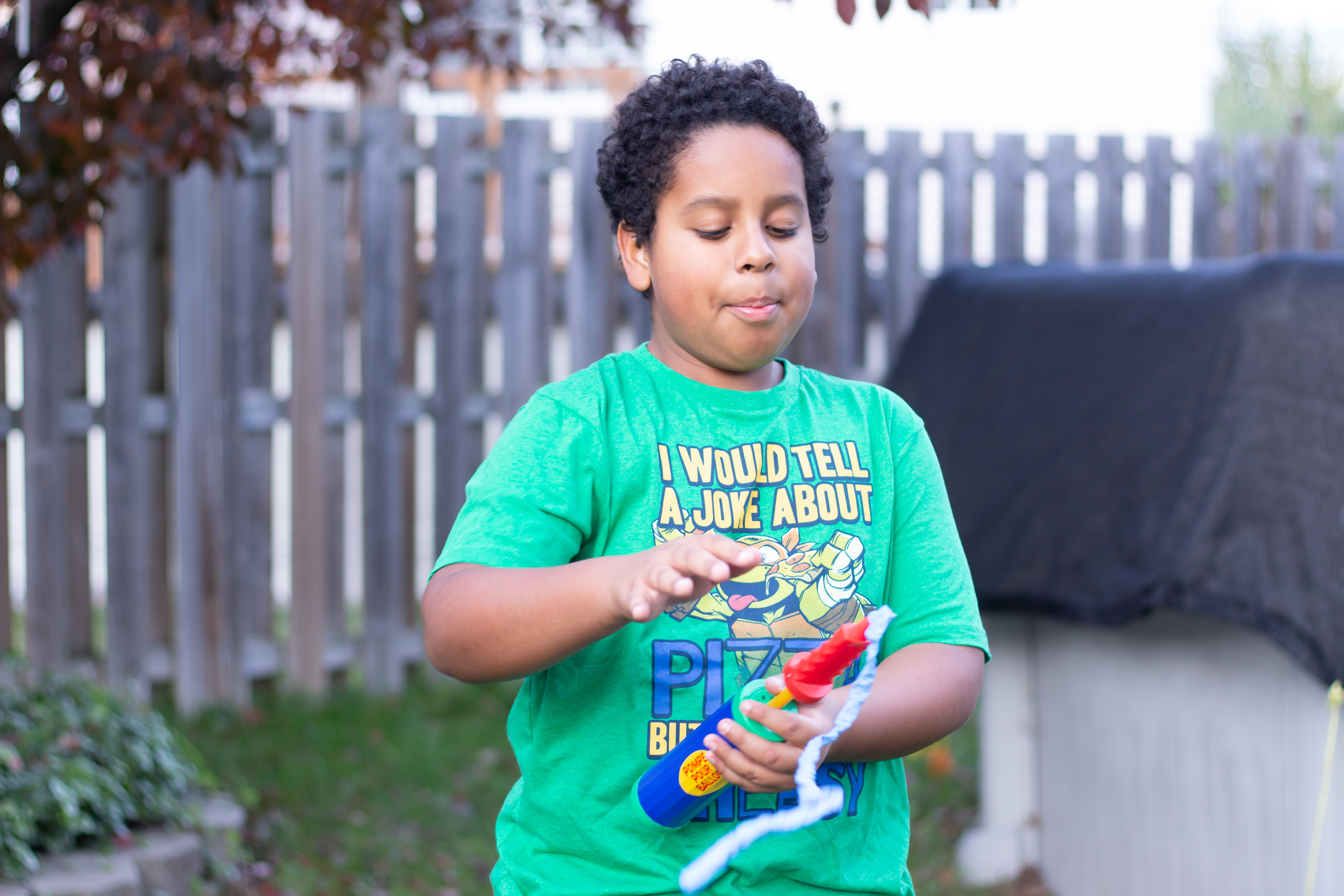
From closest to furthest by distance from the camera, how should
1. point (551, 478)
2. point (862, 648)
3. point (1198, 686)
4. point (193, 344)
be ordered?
1. point (862, 648)
2. point (551, 478)
3. point (1198, 686)
4. point (193, 344)

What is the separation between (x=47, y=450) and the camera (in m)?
4.68

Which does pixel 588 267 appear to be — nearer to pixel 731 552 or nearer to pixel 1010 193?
pixel 1010 193

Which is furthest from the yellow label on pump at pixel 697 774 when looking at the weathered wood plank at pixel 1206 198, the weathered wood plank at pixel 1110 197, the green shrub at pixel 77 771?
the weathered wood plank at pixel 1206 198

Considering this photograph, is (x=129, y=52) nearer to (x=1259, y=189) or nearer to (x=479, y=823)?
(x=479, y=823)

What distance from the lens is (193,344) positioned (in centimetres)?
482

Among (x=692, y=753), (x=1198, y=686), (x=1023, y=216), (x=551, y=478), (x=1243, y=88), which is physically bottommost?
(x=1198, y=686)

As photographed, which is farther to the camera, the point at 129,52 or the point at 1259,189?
the point at 1259,189

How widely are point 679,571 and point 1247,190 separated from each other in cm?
616

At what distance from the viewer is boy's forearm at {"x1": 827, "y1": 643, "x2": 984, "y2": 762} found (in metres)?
1.33

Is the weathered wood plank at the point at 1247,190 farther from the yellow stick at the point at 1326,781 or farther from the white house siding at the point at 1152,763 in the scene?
the yellow stick at the point at 1326,781

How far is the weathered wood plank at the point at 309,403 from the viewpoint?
500cm

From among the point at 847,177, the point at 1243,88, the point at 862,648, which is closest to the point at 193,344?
the point at 847,177

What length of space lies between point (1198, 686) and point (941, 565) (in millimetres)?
1687

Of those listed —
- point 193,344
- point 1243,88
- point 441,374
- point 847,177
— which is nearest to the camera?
point 193,344
